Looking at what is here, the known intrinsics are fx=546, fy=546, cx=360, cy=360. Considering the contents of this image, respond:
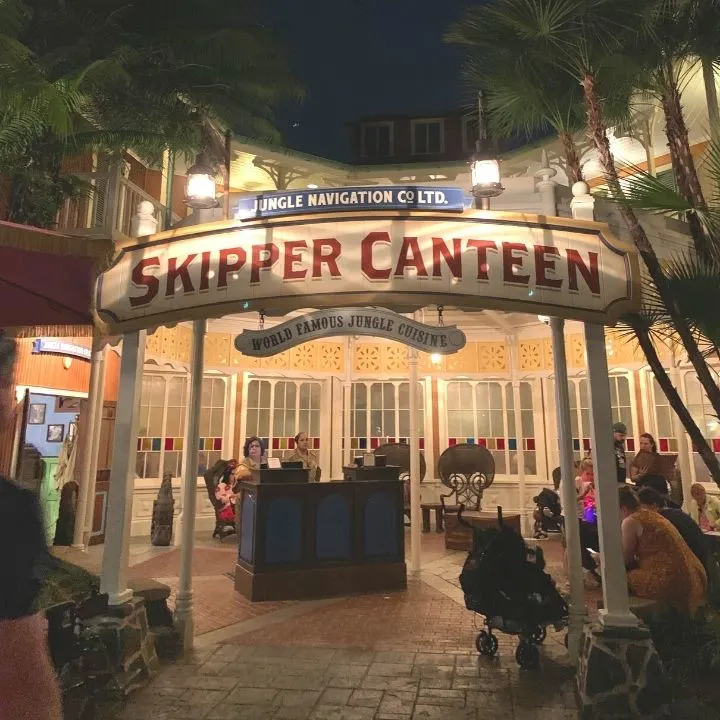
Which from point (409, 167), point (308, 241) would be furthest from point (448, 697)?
point (409, 167)

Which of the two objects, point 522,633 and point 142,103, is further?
point 142,103

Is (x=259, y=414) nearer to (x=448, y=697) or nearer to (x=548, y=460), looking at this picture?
(x=548, y=460)

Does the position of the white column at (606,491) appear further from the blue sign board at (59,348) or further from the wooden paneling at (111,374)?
the wooden paneling at (111,374)

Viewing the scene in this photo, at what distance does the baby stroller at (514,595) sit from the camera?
4.23 m

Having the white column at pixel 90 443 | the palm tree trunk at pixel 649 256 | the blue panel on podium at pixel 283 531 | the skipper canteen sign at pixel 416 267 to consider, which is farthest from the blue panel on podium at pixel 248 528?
the palm tree trunk at pixel 649 256

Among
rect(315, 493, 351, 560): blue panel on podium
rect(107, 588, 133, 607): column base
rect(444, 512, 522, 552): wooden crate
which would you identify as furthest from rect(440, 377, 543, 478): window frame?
rect(107, 588, 133, 607): column base

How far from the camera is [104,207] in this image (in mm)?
6332

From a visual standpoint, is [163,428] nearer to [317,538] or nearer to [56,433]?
[56,433]

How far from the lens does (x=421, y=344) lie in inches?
208

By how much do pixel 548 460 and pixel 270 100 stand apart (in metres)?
8.77

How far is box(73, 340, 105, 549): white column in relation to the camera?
755cm

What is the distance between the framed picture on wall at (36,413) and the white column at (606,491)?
8.21 metres

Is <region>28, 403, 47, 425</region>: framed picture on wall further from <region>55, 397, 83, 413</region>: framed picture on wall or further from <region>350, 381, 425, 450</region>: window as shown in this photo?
<region>350, 381, 425, 450</region>: window

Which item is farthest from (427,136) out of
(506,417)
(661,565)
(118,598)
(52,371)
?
(118,598)
